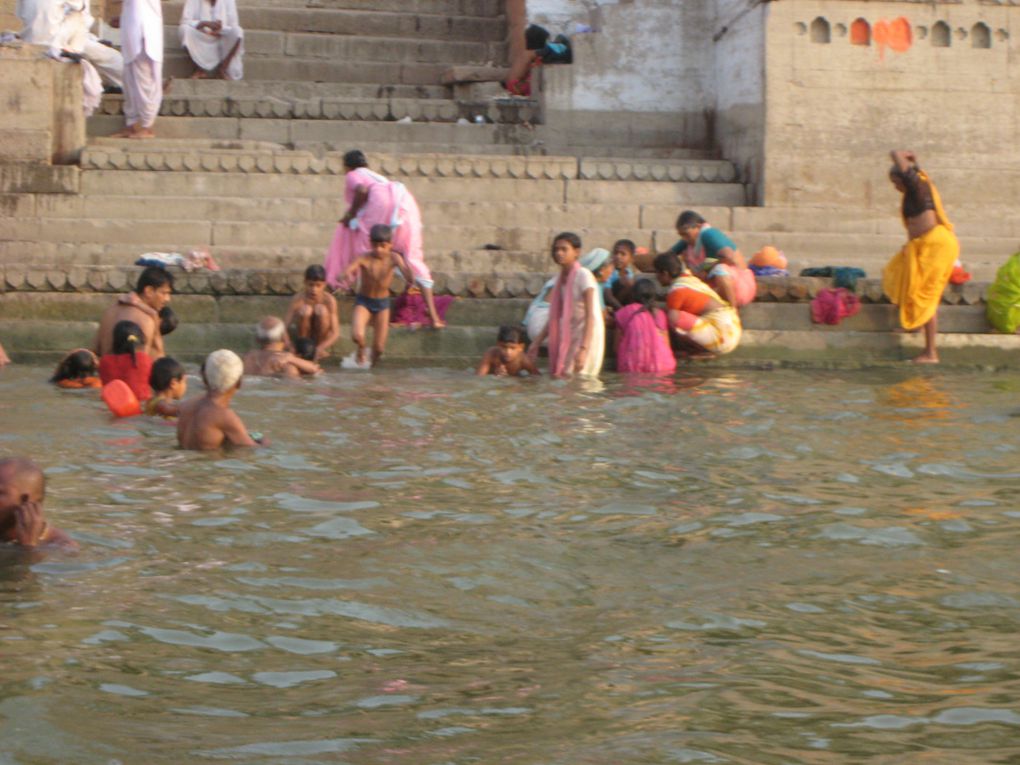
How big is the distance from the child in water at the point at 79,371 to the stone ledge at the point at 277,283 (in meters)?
1.50

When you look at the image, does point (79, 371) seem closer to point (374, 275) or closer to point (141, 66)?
point (374, 275)

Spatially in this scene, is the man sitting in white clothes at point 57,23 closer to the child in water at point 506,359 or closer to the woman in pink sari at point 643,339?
the child in water at point 506,359

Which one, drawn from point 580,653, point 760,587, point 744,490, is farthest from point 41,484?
point 744,490

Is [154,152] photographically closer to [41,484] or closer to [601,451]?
[601,451]

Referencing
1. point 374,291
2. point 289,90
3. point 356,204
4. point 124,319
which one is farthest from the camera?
point 289,90

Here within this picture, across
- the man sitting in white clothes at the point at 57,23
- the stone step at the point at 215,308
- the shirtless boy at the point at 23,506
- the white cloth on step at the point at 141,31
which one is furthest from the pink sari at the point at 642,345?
the shirtless boy at the point at 23,506

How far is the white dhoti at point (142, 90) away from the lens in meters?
12.7

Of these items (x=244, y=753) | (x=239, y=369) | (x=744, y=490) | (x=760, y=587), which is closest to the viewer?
(x=244, y=753)

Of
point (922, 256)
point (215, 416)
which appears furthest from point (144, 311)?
point (922, 256)

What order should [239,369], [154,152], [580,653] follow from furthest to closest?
[154,152], [239,369], [580,653]

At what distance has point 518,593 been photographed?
16.7 ft

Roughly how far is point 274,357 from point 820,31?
5.74 meters

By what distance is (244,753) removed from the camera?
3643mm

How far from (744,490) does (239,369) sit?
2373 millimetres
